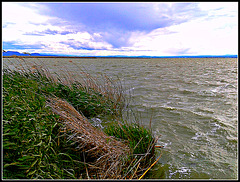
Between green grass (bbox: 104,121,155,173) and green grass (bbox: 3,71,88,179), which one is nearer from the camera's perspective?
green grass (bbox: 3,71,88,179)

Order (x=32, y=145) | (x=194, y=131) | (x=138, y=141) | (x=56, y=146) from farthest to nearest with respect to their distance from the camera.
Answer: (x=194, y=131)
(x=138, y=141)
(x=56, y=146)
(x=32, y=145)

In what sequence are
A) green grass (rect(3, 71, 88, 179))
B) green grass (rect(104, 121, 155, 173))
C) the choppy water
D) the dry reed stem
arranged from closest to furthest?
green grass (rect(3, 71, 88, 179)), the dry reed stem, green grass (rect(104, 121, 155, 173)), the choppy water

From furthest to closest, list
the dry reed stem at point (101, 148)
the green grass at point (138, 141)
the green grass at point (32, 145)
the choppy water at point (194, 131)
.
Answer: the choppy water at point (194, 131) < the green grass at point (138, 141) < the dry reed stem at point (101, 148) < the green grass at point (32, 145)

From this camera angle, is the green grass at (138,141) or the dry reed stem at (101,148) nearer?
the dry reed stem at (101,148)

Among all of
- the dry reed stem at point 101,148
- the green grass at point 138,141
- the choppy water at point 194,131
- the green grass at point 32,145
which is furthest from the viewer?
the choppy water at point 194,131

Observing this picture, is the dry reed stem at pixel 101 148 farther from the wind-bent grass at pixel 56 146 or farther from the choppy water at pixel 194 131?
the choppy water at pixel 194 131

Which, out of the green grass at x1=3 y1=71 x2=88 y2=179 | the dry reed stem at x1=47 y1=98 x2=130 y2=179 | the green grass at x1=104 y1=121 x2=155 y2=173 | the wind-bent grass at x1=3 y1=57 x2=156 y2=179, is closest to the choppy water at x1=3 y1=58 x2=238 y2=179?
the green grass at x1=104 y1=121 x2=155 y2=173

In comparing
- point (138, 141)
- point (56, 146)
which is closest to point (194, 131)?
point (138, 141)

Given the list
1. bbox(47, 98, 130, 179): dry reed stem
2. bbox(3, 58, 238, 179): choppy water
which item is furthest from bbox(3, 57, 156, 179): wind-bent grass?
bbox(3, 58, 238, 179): choppy water

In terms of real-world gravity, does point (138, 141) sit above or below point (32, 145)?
below

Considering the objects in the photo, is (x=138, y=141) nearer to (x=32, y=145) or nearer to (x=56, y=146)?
(x=56, y=146)

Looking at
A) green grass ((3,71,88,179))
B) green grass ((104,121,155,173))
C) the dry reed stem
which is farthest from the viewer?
green grass ((104,121,155,173))

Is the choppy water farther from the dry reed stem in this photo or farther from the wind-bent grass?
the dry reed stem

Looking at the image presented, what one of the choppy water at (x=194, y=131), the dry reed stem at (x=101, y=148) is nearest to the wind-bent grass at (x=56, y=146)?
the dry reed stem at (x=101, y=148)
